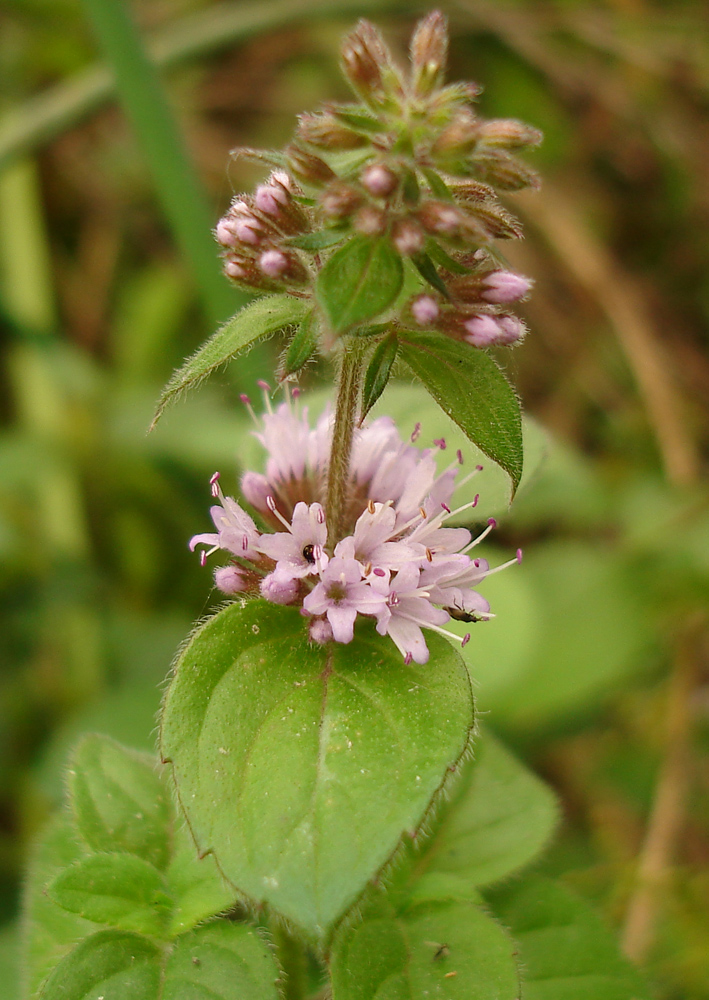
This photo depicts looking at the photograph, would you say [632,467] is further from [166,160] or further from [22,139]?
[22,139]

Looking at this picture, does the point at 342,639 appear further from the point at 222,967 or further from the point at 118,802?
the point at 118,802

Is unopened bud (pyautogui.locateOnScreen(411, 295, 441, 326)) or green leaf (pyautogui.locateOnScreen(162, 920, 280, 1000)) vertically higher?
unopened bud (pyautogui.locateOnScreen(411, 295, 441, 326))

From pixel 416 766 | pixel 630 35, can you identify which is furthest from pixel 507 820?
pixel 630 35

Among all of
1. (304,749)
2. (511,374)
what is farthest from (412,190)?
(511,374)

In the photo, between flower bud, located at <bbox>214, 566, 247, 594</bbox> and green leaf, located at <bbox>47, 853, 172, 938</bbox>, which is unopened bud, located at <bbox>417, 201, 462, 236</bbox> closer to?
flower bud, located at <bbox>214, 566, 247, 594</bbox>

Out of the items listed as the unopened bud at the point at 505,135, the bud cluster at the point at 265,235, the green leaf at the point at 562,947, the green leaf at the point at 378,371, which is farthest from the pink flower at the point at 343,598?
the green leaf at the point at 562,947

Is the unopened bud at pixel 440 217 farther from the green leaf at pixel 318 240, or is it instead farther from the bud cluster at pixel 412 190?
the green leaf at pixel 318 240

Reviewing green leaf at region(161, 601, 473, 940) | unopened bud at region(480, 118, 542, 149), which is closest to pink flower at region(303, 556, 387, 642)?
green leaf at region(161, 601, 473, 940)
